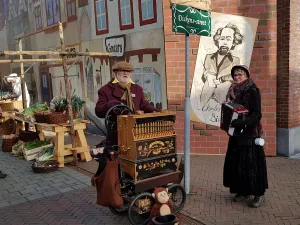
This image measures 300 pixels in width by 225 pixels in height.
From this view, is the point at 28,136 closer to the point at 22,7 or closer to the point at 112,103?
the point at 112,103

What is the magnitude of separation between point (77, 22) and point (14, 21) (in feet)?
19.7

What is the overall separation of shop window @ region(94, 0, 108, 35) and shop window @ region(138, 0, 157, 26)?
1562 mm

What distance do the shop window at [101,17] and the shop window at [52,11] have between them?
2492mm

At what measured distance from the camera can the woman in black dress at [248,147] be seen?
4.27m

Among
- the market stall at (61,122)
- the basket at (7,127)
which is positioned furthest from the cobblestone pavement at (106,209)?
the basket at (7,127)

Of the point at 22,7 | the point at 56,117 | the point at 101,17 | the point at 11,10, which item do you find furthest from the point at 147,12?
the point at 11,10

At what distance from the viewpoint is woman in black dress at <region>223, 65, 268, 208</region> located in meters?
4.27

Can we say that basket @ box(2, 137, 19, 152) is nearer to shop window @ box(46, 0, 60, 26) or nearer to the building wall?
shop window @ box(46, 0, 60, 26)

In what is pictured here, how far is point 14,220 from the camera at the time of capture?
4438 millimetres

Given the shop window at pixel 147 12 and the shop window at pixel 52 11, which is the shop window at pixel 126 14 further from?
the shop window at pixel 52 11

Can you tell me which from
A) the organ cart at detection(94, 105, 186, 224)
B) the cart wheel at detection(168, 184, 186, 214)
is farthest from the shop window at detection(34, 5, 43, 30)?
the cart wheel at detection(168, 184, 186, 214)

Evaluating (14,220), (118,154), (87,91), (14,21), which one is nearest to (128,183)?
(118,154)

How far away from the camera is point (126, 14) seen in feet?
28.6

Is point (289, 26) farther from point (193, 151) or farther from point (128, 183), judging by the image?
point (128, 183)
